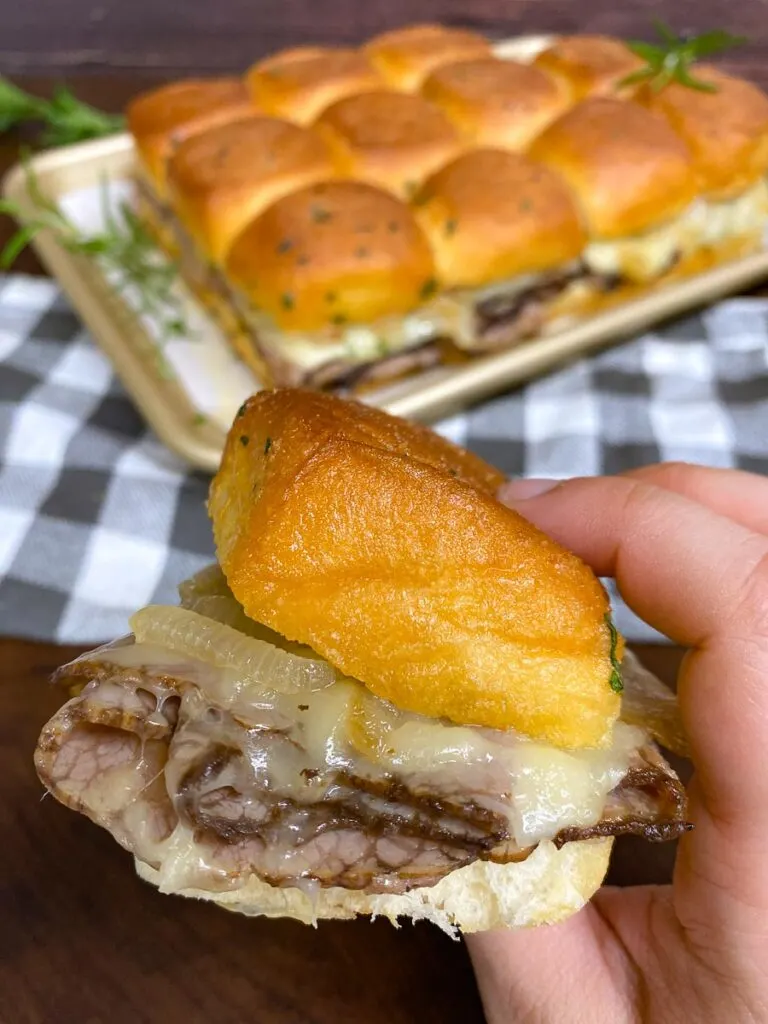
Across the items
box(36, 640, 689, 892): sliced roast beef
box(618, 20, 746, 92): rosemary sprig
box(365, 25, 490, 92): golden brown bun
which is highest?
box(365, 25, 490, 92): golden brown bun

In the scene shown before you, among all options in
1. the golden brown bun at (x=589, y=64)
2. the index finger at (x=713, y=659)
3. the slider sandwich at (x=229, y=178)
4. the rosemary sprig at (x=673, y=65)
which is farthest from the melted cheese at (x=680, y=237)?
the index finger at (x=713, y=659)

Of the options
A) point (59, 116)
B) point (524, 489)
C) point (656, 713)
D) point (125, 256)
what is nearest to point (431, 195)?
point (125, 256)

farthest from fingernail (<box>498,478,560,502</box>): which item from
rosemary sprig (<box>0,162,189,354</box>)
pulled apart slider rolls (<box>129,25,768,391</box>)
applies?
rosemary sprig (<box>0,162,189,354</box>)

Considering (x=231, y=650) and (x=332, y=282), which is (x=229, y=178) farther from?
(x=231, y=650)

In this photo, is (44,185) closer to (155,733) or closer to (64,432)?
(64,432)

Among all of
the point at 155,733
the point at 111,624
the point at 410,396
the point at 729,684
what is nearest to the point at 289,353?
the point at 410,396

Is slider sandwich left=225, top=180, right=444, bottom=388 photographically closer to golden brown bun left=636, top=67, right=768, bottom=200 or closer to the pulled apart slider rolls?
the pulled apart slider rolls
